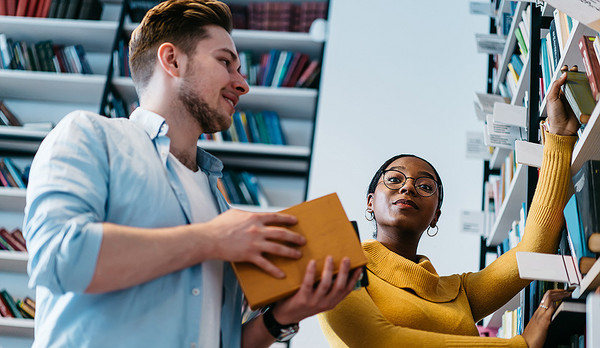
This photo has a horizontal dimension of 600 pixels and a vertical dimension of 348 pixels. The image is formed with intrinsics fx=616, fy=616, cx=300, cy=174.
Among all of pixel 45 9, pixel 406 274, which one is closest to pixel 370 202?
pixel 406 274

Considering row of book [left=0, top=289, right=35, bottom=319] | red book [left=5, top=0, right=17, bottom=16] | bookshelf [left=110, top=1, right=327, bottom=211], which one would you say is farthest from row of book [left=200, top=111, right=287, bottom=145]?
red book [left=5, top=0, right=17, bottom=16]

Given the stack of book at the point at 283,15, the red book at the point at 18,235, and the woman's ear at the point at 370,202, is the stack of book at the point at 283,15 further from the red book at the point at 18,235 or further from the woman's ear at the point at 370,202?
the woman's ear at the point at 370,202

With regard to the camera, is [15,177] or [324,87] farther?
[324,87]

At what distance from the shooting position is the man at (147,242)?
3.37ft

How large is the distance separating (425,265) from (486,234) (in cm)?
150

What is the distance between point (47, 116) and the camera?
4.03 meters

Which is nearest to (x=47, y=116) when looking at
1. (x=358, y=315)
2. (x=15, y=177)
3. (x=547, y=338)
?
(x=15, y=177)

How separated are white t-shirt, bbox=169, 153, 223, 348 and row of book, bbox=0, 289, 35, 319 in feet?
8.06

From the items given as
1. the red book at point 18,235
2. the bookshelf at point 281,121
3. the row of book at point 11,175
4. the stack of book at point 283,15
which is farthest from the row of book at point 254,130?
the red book at point 18,235

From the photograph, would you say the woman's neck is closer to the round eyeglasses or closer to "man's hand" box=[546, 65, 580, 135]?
the round eyeglasses

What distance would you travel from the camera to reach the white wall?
3.73m

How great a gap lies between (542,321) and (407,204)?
48cm

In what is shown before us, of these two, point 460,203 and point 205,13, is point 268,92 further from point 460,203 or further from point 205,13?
point 205,13

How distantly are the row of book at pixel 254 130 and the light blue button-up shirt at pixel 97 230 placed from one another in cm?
247
